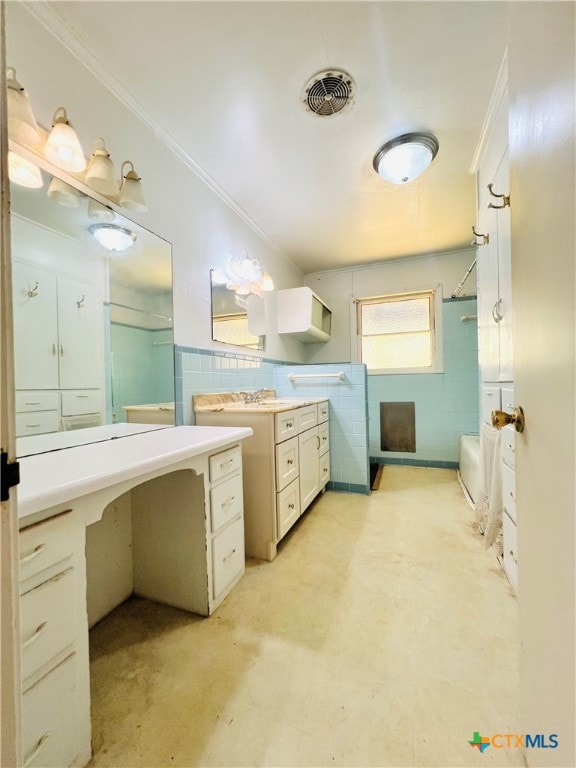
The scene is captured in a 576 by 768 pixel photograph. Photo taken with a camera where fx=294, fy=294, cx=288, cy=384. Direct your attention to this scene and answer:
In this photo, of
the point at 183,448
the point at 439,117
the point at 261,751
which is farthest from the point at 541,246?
the point at 439,117

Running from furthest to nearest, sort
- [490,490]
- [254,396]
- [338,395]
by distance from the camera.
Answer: [338,395], [254,396], [490,490]

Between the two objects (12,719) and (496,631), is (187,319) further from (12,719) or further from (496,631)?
(496,631)

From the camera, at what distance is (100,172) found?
3.99 feet

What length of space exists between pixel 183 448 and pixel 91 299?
31.8 inches

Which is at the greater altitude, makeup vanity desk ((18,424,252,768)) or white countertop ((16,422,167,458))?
white countertop ((16,422,167,458))

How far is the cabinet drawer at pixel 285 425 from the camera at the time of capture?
1732 mm

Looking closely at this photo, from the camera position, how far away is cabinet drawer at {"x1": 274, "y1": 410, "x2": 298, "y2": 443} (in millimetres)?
1732

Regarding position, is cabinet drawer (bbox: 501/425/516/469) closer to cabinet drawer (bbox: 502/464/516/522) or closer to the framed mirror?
cabinet drawer (bbox: 502/464/516/522)

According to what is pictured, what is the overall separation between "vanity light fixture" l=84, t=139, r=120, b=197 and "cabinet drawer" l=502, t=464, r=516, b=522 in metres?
2.21

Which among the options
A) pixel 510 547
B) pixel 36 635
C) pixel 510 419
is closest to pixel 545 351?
pixel 510 419

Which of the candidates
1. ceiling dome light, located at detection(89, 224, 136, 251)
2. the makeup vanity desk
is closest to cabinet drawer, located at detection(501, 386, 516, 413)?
the makeup vanity desk

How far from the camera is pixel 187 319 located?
1.86m

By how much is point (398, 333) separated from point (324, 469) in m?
2.04

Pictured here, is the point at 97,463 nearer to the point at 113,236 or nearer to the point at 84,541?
the point at 84,541
